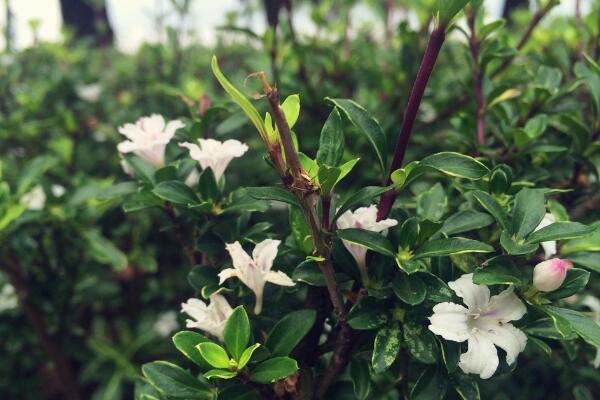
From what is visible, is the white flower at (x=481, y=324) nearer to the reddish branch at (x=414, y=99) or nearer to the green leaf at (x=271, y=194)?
the reddish branch at (x=414, y=99)

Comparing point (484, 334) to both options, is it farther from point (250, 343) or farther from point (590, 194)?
point (590, 194)

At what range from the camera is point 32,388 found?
232 cm

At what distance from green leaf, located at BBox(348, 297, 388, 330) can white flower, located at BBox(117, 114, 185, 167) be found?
59cm

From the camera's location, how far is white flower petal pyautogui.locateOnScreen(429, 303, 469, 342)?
0.91m

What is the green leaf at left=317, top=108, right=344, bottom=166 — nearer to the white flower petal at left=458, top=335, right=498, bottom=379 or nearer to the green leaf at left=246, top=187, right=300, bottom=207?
the green leaf at left=246, top=187, right=300, bottom=207

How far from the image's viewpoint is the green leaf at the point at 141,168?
50.5 inches

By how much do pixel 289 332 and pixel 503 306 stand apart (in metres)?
0.41

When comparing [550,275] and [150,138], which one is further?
[150,138]

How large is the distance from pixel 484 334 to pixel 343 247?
30cm

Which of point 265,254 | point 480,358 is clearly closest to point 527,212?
point 480,358

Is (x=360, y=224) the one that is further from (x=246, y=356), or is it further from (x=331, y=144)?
(x=246, y=356)

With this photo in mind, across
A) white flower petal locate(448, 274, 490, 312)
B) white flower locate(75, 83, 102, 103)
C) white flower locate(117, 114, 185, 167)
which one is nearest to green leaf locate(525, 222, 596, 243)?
white flower petal locate(448, 274, 490, 312)

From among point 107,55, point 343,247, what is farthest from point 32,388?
point 107,55

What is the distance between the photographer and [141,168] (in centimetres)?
129
